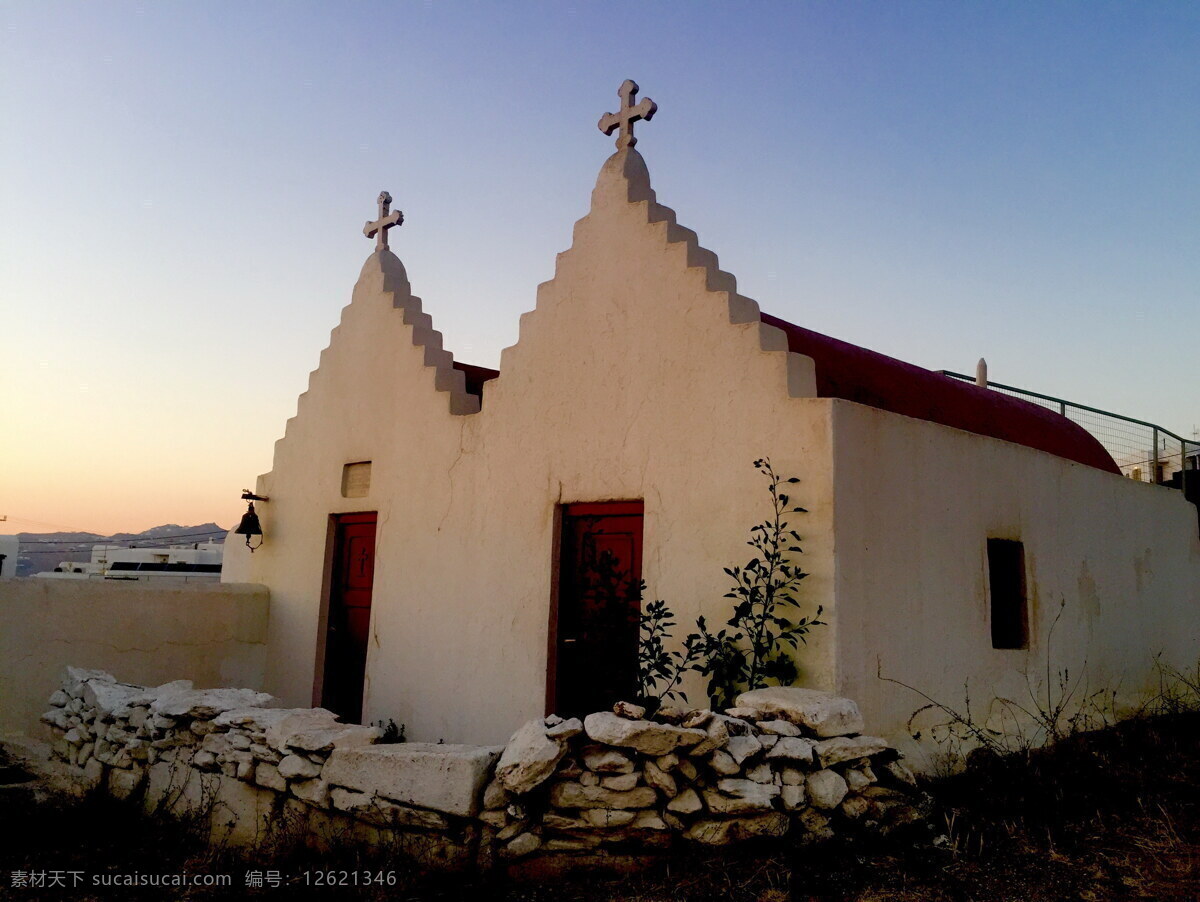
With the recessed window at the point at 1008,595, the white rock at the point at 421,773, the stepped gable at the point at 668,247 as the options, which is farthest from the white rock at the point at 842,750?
the recessed window at the point at 1008,595

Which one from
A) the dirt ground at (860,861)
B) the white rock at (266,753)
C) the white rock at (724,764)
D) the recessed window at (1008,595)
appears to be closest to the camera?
the dirt ground at (860,861)

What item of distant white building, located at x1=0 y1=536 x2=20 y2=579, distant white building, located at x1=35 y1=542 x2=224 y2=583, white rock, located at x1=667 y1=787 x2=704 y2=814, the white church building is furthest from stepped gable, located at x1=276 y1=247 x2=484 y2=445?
distant white building, located at x1=0 y1=536 x2=20 y2=579

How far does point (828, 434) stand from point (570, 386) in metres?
2.24

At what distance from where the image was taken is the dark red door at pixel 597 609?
6.29 m

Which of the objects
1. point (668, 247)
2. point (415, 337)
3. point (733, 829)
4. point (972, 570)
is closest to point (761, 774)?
point (733, 829)

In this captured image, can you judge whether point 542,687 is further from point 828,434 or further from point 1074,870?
point 1074,870

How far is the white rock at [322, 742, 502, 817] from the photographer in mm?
4086

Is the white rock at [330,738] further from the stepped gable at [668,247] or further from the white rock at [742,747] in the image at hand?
the stepped gable at [668,247]

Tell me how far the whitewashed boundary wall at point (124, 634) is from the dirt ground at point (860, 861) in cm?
198

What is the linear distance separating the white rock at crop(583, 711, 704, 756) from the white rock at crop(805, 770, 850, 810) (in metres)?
0.63

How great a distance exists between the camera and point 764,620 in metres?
5.29

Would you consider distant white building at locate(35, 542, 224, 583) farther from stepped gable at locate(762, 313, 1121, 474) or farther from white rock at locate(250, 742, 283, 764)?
stepped gable at locate(762, 313, 1121, 474)

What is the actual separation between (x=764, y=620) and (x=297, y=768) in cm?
281

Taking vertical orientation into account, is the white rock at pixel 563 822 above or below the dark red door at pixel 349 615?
below
